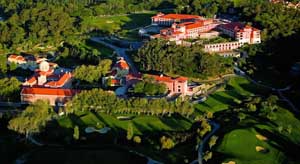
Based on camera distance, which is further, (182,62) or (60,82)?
(182,62)

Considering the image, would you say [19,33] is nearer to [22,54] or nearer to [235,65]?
[22,54]

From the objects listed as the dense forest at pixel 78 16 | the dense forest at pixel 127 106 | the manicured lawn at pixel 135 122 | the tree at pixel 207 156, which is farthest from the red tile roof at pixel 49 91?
the dense forest at pixel 78 16

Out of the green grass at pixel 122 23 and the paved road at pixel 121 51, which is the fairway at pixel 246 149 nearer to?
the paved road at pixel 121 51

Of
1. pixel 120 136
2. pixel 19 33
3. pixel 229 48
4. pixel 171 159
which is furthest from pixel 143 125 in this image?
pixel 19 33

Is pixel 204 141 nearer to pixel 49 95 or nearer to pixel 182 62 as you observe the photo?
pixel 49 95

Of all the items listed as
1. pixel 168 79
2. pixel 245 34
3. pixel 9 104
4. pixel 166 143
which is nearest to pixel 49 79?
pixel 9 104

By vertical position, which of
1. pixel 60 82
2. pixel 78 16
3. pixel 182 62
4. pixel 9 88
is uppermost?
pixel 78 16

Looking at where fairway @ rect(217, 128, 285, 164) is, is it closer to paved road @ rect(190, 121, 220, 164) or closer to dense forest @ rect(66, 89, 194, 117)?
paved road @ rect(190, 121, 220, 164)
